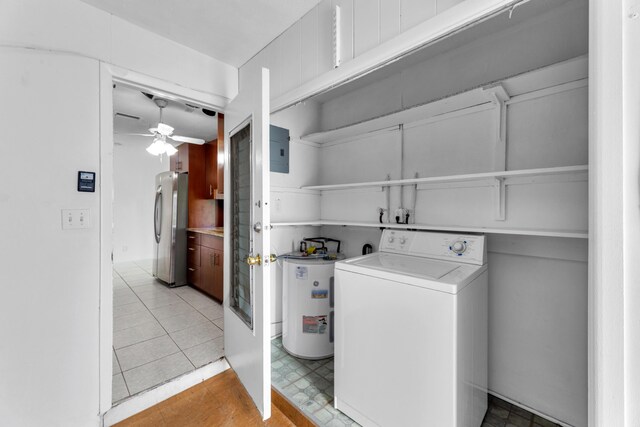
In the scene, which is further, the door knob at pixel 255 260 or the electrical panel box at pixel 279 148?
the electrical panel box at pixel 279 148

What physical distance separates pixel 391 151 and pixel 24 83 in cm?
234

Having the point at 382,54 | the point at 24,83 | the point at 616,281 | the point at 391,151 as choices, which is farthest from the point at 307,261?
the point at 24,83

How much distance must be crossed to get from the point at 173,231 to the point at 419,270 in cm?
381

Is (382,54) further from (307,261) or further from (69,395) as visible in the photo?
(69,395)

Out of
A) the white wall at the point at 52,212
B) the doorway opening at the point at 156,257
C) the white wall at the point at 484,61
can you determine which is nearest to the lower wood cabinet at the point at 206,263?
the doorway opening at the point at 156,257

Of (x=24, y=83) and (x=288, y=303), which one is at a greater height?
(x=24, y=83)

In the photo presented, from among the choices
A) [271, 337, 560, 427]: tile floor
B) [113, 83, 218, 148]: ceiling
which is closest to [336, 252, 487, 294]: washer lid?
[271, 337, 560, 427]: tile floor

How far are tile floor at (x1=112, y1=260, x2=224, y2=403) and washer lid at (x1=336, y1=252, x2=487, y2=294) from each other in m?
1.52

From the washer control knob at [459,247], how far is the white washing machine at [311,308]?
933mm

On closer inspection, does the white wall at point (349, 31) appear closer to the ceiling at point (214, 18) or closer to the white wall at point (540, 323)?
the ceiling at point (214, 18)

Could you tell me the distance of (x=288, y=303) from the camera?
2.21m

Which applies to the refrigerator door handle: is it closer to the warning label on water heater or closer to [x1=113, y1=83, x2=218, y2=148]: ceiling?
[x1=113, y1=83, x2=218, y2=148]: ceiling

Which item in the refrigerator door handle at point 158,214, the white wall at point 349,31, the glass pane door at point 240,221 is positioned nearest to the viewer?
the white wall at point 349,31

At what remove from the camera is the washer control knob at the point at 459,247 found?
1.61 metres
